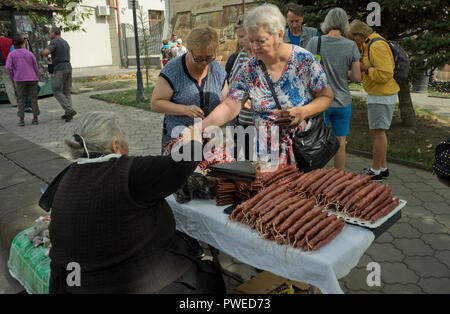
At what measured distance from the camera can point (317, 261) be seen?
5.70 feet

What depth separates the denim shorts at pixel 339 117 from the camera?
14.4 ft

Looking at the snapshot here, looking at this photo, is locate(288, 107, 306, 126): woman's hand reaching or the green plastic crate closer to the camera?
locate(288, 107, 306, 126): woman's hand reaching

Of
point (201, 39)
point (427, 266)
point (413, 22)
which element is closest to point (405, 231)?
point (427, 266)

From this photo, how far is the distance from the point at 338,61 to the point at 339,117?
665 millimetres

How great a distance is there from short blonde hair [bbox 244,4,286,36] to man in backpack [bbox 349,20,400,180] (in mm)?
2321

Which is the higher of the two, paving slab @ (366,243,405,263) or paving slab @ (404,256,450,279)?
paving slab @ (404,256,450,279)

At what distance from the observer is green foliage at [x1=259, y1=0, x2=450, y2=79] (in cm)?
584

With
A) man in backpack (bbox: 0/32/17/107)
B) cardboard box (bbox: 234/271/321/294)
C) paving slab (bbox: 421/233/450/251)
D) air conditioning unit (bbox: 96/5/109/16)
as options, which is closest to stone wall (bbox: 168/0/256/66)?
air conditioning unit (bbox: 96/5/109/16)

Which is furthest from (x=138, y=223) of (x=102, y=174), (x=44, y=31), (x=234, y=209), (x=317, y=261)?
(x=44, y=31)

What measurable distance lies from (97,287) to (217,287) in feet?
2.29

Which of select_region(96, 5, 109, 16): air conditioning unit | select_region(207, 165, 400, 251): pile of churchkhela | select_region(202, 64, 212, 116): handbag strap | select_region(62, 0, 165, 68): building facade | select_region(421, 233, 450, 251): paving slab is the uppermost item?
select_region(96, 5, 109, 16): air conditioning unit

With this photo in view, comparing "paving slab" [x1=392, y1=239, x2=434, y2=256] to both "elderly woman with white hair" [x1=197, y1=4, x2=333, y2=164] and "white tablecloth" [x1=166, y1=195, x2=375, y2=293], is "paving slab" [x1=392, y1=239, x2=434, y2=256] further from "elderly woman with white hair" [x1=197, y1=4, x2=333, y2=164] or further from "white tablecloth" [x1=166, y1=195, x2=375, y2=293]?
"white tablecloth" [x1=166, y1=195, x2=375, y2=293]

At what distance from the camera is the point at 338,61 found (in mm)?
4344

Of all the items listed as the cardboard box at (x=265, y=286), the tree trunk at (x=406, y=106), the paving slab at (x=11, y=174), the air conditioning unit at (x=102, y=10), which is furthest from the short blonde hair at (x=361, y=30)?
the air conditioning unit at (x=102, y=10)
